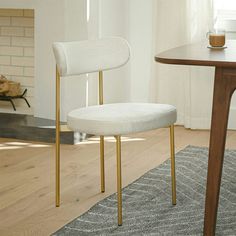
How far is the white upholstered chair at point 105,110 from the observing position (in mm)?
3213

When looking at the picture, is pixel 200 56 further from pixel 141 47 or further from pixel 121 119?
pixel 141 47

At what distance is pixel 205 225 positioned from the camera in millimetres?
3035

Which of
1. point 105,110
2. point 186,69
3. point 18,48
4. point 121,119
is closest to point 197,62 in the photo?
point 121,119

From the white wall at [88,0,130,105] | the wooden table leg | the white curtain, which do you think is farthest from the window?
the wooden table leg

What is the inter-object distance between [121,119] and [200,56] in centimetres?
50

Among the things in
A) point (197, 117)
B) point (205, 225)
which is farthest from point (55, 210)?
point (197, 117)

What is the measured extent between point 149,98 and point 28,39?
1111 millimetres

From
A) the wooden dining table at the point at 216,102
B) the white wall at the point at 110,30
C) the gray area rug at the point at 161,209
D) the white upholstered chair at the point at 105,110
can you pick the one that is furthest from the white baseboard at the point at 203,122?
the wooden dining table at the point at 216,102

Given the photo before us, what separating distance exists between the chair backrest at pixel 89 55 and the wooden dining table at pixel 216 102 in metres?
0.56

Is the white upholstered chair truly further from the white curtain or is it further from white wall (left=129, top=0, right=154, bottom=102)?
white wall (left=129, top=0, right=154, bottom=102)

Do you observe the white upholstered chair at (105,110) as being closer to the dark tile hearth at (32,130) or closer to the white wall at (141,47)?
the dark tile hearth at (32,130)

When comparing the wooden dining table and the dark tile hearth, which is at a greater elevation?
the wooden dining table

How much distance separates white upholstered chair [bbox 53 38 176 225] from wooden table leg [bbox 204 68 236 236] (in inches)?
16.5

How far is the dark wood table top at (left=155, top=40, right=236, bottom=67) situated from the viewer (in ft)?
9.14
